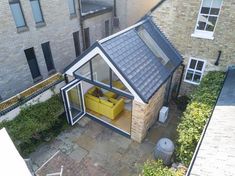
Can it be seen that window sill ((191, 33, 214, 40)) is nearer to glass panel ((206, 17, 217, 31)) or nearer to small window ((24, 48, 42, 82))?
glass panel ((206, 17, 217, 31))

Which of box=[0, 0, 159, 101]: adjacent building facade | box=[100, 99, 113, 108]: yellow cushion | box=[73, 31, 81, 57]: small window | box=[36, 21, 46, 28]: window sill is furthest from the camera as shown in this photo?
box=[73, 31, 81, 57]: small window

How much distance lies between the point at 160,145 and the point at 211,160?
3898 millimetres

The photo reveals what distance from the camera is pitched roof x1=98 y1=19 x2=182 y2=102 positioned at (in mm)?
10242

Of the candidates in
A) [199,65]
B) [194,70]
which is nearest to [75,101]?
[194,70]

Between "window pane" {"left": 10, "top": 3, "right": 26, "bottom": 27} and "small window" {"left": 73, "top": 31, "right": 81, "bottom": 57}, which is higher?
"window pane" {"left": 10, "top": 3, "right": 26, "bottom": 27}

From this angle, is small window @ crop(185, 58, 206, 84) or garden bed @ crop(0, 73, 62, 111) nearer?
garden bed @ crop(0, 73, 62, 111)

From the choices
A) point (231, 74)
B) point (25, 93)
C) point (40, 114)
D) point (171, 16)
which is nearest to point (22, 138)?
point (40, 114)

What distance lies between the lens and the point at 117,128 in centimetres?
1289

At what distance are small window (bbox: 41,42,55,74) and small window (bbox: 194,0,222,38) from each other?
418 inches

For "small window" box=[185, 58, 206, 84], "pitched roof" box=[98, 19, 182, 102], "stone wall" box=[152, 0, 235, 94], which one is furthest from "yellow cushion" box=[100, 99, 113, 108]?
"stone wall" box=[152, 0, 235, 94]

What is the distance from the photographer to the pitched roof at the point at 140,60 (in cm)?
1024

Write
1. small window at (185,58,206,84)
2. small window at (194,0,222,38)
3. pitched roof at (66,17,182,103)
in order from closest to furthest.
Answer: pitched roof at (66,17,182,103) → small window at (194,0,222,38) → small window at (185,58,206,84)

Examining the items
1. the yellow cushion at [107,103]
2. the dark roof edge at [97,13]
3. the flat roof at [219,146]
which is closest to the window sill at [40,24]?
the dark roof edge at [97,13]

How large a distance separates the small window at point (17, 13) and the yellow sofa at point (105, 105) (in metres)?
6.31
